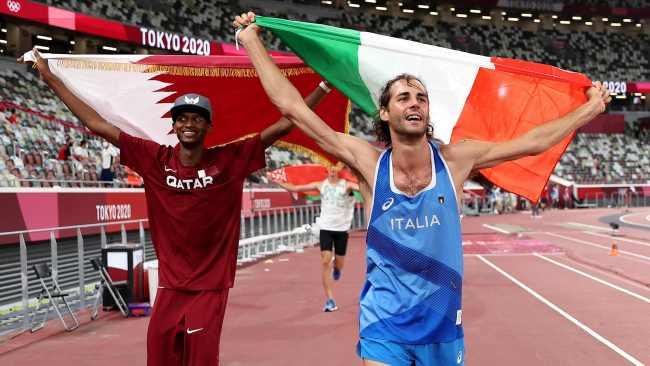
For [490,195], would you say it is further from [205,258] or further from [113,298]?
[205,258]

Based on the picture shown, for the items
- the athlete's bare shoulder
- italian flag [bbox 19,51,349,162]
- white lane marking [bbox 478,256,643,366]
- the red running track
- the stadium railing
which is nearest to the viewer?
the athlete's bare shoulder

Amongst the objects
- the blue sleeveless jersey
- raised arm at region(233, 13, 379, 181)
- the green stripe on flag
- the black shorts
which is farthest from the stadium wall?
the blue sleeveless jersey

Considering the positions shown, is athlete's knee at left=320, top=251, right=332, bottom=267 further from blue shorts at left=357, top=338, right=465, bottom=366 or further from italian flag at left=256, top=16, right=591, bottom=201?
blue shorts at left=357, top=338, right=465, bottom=366

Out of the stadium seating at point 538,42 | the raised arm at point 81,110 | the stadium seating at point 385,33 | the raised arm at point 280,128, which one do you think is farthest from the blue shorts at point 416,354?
the stadium seating at point 538,42

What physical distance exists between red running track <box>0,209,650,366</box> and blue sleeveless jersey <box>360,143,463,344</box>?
3.89 m

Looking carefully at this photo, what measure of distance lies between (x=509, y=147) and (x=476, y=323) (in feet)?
19.0

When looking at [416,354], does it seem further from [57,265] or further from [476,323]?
[57,265]

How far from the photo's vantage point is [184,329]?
373 cm

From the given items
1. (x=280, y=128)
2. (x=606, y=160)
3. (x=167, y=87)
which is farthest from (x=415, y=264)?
(x=606, y=160)

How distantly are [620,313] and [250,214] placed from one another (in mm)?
10569

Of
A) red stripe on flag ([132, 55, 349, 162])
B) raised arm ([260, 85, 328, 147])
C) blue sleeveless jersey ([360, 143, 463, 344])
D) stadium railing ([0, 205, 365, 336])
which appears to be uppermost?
red stripe on flag ([132, 55, 349, 162])

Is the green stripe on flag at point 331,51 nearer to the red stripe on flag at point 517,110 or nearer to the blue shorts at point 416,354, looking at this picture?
the red stripe on flag at point 517,110

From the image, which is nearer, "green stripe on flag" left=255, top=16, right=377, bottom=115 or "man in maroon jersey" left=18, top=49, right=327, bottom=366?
"man in maroon jersey" left=18, top=49, right=327, bottom=366

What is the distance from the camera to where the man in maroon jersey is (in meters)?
3.72
